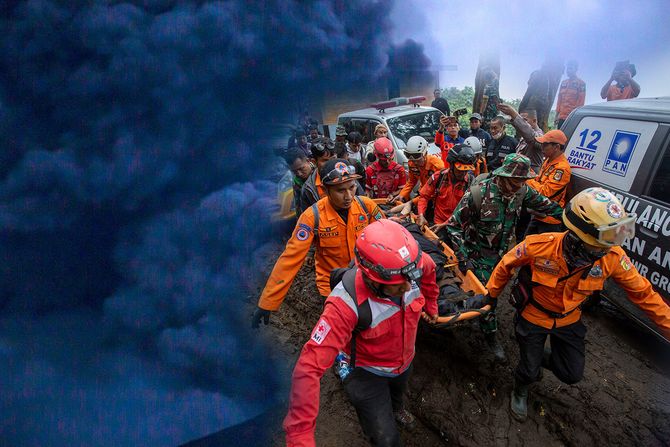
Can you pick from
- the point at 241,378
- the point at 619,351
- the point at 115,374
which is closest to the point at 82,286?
the point at 115,374

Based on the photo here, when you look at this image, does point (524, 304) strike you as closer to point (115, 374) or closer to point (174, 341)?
point (174, 341)

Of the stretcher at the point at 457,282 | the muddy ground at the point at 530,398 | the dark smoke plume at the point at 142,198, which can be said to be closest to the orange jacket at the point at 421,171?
the stretcher at the point at 457,282

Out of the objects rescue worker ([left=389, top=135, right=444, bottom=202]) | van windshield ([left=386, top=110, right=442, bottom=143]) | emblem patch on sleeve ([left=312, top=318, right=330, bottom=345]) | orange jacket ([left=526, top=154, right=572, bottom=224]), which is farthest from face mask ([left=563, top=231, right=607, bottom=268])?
van windshield ([left=386, top=110, right=442, bottom=143])

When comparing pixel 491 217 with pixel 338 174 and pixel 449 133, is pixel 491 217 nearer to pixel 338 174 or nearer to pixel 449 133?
pixel 338 174

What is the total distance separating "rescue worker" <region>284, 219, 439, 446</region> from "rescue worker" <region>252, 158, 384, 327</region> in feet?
2.70

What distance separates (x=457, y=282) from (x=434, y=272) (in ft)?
3.13

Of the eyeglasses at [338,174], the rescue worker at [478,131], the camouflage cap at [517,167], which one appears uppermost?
the eyeglasses at [338,174]

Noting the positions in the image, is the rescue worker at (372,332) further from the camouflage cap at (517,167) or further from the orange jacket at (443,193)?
the orange jacket at (443,193)

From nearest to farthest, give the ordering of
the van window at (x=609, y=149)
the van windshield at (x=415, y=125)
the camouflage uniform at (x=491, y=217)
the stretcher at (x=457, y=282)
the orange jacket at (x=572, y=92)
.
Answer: the stretcher at (x=457, y=282) < the camouflage uniform at (x=491, y=217) < the van window at (x=609, y=149) < the orange jacket at (x=572, y=92) < the van windshield at (x=415, y=125)

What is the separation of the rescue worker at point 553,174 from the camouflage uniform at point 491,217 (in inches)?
17.8

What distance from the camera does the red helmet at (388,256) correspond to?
1593 mm

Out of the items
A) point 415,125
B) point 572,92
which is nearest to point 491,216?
point 415,125

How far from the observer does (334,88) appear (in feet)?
18.9

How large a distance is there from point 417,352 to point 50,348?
4.16 m
